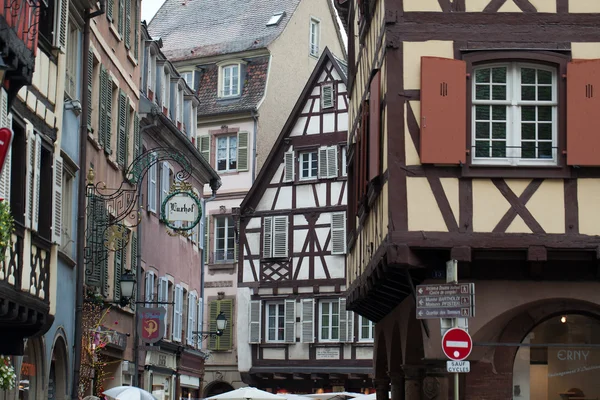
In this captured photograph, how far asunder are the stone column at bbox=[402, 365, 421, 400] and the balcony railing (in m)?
5.35

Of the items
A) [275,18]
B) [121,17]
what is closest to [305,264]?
[275,18]

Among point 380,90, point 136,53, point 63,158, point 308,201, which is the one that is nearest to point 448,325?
point 380,90

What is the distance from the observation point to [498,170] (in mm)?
17312

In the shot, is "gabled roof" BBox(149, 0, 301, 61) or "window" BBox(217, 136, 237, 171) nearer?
"window" BBox(217, 136, 237, 171)

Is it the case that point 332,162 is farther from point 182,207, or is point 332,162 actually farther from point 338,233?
point 182,207

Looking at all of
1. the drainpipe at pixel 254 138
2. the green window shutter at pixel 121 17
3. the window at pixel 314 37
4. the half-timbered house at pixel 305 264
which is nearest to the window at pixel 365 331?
the half-timbered house at pixel 305 264

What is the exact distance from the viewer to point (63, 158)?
72.6 ft

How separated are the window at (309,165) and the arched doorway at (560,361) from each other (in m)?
26.7

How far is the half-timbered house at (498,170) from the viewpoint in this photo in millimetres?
17156

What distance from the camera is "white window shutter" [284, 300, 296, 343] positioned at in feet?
144

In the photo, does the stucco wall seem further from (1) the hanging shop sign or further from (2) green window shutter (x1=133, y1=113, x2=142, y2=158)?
(1) the hanging shop sign

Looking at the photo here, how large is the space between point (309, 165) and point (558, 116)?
90.2ft

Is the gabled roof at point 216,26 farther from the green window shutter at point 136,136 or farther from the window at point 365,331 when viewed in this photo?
the green window shutter at point 136,136

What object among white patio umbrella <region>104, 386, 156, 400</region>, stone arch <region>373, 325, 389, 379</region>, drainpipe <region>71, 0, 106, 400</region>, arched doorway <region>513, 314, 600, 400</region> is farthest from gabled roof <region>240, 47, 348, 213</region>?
arched doorway <region>513, 314, 600, 400</region>
